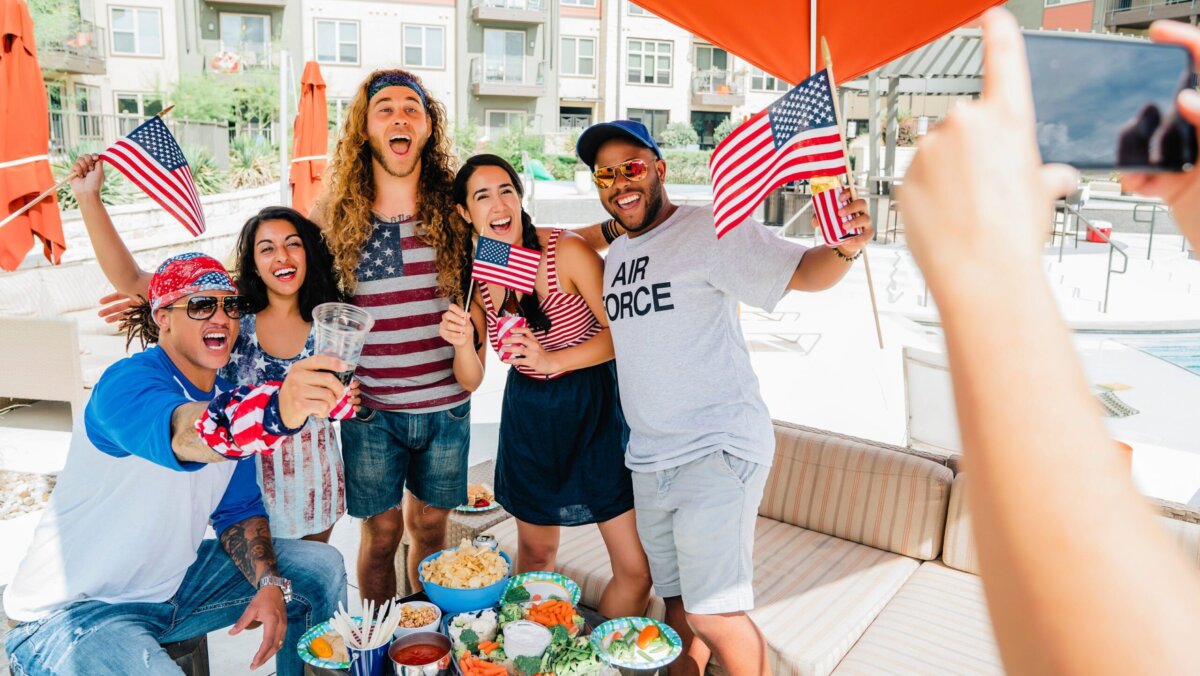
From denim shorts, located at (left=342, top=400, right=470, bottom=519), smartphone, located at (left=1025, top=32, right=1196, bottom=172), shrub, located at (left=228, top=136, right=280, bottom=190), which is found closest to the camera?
smartphone, located at (left=1025, top=32, right=1196, bottom=172)

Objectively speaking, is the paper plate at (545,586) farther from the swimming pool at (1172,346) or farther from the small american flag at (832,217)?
Result: the swimming pool at (1172,346)

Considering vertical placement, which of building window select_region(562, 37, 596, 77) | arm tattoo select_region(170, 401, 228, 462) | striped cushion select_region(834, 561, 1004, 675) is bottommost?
striped cushion select_region(834, 561, 1004, 675)

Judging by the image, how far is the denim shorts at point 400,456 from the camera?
3477 millimetres

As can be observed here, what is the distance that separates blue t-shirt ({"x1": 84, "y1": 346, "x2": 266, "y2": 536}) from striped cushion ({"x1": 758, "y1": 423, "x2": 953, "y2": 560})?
2980mm

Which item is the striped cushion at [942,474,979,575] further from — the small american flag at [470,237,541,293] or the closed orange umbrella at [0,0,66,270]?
the closed orange umbrella at [0,0,66,270]

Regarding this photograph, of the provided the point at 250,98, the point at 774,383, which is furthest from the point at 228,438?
the point at 250,98

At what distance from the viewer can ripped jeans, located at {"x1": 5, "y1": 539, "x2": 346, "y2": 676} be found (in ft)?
7.78

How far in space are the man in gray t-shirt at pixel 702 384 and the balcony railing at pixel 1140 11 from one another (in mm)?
37349

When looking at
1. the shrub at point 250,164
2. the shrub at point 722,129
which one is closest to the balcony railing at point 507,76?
the shrub at point 722,129

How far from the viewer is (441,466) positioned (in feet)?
11.8

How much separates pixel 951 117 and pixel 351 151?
10.9 feet

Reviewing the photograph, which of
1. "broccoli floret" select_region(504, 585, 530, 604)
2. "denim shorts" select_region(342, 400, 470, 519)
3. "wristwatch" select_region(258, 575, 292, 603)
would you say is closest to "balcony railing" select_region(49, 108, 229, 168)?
"denim shorts" select_region(342, 400, 470, 519)

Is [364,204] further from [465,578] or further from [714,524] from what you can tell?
[714,524]

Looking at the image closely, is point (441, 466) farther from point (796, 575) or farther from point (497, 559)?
point (796, 575)
